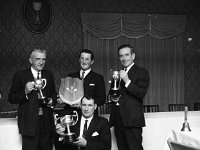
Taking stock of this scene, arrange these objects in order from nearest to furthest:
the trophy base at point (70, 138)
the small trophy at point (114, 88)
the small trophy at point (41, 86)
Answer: the trophy base at point (70, 138)
the small trophy at point (41, 86)
the small trophy at point (114, 88)

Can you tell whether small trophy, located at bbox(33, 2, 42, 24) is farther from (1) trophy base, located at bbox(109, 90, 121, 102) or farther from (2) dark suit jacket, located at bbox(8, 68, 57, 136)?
(1) trophy base, located at bbox(109, 90, 121, 102)

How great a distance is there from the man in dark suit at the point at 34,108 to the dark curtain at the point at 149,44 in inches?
161

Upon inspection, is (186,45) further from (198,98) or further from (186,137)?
(186,137)

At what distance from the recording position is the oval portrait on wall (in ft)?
21.7

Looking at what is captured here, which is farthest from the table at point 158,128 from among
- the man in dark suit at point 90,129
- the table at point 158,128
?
the man in dark suit at point 90,129

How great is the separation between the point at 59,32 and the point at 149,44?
2.09 metres

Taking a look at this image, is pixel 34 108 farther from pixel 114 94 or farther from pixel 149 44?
pixel 149 44

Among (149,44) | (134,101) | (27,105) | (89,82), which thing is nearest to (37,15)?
(149,44)

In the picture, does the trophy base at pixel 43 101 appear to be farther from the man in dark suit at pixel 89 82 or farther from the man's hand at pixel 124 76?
the man's hand at pixel 124 76

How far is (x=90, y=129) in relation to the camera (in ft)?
9.58

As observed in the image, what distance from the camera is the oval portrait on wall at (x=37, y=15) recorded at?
6605mm

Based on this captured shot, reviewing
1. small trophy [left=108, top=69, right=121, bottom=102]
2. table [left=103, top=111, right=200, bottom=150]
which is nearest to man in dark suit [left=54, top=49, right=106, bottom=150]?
small trophy [left=108, top=69, right=121, bottom=102]

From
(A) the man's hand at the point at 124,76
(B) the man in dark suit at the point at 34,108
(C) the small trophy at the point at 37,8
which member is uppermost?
(C) the small trophy at the point at 37,8

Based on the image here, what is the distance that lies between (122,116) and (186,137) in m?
0.70
